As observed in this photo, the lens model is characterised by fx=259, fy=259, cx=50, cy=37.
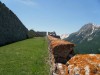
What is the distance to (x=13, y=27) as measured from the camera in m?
52.2

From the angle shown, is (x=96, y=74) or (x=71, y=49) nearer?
(x=96, y=74)

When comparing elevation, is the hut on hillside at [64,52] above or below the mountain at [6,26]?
below

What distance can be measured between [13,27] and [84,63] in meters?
47.5

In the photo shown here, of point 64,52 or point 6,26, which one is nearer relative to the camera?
point 64,52

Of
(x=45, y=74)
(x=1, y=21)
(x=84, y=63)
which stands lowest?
(x=45, y=74)

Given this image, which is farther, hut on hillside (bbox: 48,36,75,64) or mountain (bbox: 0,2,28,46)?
mountain (bbox: 0,2,28,46)

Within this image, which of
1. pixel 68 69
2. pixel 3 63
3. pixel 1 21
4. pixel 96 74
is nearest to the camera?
pixel 96 74

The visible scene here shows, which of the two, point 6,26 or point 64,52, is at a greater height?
point 6,26

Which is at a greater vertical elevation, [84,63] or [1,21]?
[1,21]

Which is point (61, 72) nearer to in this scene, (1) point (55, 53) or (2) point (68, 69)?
(2) point (68, 69)

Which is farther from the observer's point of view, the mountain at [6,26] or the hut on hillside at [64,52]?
the mountain at [6,26]

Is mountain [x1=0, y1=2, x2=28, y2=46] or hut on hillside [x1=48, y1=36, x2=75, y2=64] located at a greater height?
mountain [x1=0, y1=2, x2=28, y2=46]

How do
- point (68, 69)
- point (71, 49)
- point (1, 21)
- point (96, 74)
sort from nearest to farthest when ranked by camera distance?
point (96, 74)
point (68, 69)
point (71, 49)
point (1, 21)

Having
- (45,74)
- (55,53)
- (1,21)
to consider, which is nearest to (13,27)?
(1,21)
